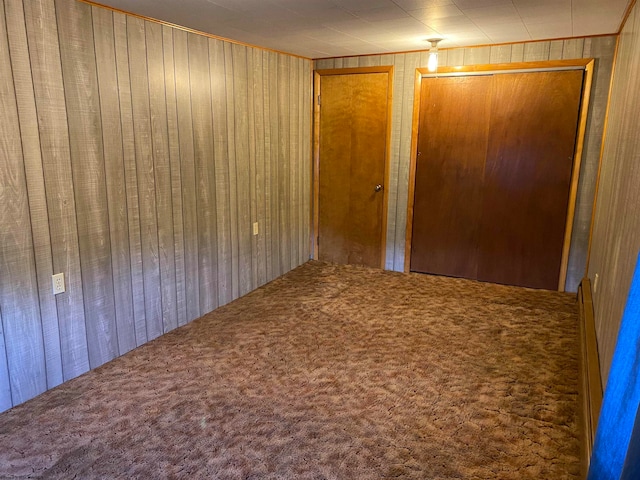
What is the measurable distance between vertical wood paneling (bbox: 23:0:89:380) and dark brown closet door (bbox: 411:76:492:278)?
9.83 feet

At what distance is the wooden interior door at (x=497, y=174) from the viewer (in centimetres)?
382

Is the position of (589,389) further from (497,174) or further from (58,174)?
(58,174)

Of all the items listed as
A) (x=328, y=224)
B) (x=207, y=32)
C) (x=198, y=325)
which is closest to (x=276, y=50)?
(x=207, y=32)

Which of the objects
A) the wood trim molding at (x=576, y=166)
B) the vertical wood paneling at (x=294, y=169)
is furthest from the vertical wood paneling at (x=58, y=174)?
the wood trim molding at (x=576, y=166)

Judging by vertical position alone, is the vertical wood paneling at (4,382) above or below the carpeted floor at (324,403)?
above

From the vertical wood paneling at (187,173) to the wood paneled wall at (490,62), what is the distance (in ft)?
6.04

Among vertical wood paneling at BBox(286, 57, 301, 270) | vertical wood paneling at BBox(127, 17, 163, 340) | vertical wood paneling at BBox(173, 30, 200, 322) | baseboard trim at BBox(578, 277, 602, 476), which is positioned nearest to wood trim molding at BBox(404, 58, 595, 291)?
vertical wood paneling at BBox(286, 57, 301, 270)

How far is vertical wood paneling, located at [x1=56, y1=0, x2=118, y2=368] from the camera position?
7.94 ft

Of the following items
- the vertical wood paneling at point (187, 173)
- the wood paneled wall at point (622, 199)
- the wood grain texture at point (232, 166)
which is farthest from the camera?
the wood grain texture at point (232, 166)

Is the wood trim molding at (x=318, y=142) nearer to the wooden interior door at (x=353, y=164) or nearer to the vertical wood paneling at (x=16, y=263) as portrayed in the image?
the wooden interior door at (x=353, y=164)

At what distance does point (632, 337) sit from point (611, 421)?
266 mm

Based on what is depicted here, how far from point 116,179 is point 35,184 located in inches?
19.2

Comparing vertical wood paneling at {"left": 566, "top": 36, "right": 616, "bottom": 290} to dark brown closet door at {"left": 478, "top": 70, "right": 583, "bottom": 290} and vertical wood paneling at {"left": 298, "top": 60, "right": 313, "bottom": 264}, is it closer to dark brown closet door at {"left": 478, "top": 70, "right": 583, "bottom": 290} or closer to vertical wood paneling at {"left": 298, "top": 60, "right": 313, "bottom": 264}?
dark brown closet door at {"left": 478, "top": 70, "right": 583, "bottom": 290}

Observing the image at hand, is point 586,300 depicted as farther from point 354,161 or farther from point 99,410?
point 99,410
